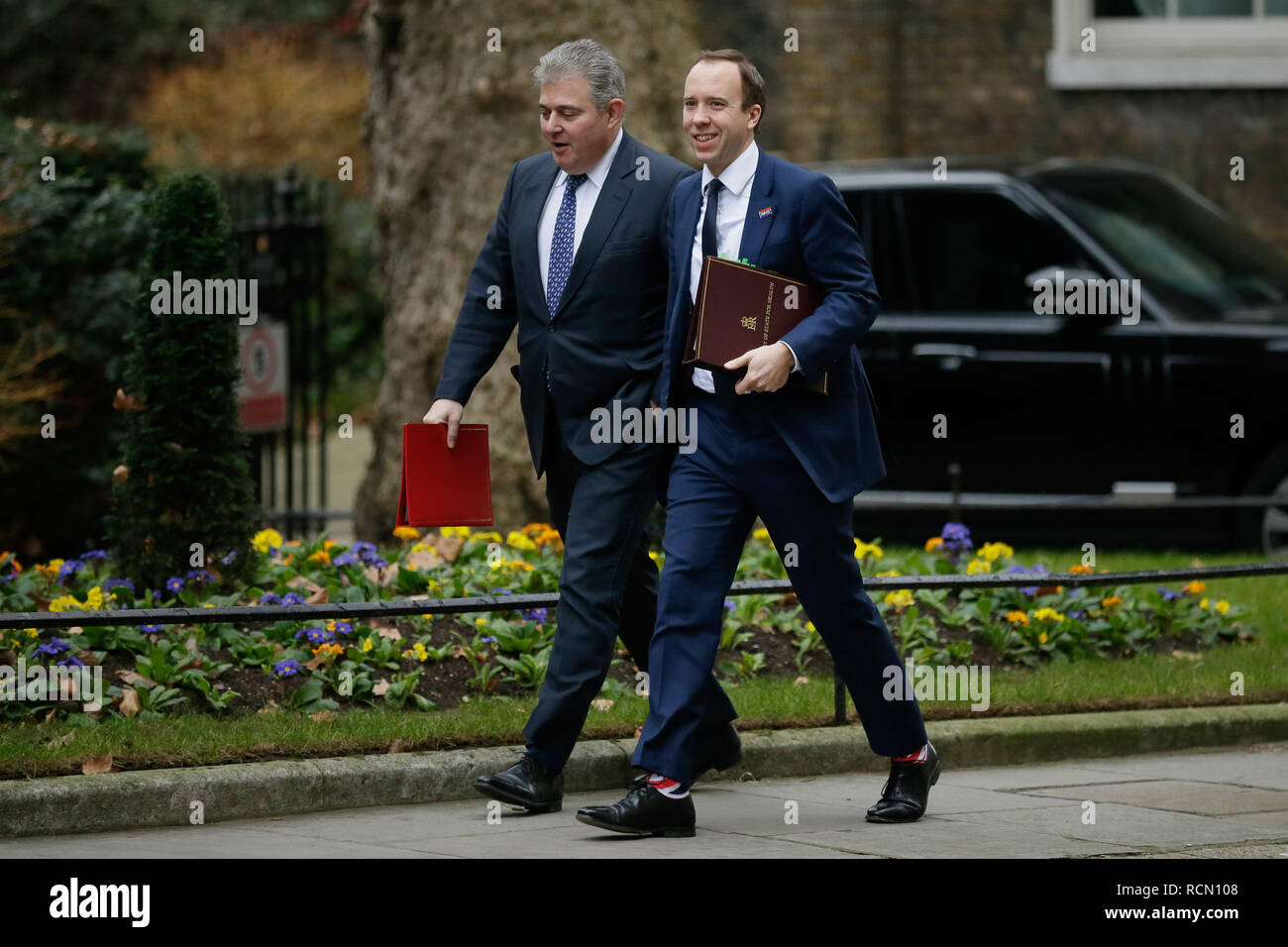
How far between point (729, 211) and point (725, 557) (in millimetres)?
939

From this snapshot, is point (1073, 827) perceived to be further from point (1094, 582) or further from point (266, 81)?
point (266, 81)

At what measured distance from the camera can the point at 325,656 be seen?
275 inches

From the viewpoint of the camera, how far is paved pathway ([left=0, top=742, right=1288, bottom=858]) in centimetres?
544

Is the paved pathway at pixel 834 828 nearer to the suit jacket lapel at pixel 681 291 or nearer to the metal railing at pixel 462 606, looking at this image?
the metal railing at pixel 462 606

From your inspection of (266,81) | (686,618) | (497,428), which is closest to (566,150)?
(686,618)

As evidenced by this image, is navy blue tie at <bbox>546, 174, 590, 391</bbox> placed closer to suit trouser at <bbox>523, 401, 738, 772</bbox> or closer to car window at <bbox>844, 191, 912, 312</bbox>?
suit trouser at <bbox>523, 401, 738, 772</bbox>

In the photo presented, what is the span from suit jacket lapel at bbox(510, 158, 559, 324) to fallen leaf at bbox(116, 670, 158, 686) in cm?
177

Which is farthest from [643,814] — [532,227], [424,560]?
[424,560]

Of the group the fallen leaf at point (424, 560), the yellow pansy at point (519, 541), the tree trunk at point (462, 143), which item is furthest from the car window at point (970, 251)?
the fallen leaf at point (424, 560)

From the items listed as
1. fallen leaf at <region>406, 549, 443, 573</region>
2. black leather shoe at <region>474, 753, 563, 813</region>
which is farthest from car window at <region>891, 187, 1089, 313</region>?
black leather shoe at <region>474, 753, 563, 813</region>

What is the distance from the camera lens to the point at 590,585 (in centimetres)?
588

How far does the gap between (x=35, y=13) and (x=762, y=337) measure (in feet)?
66.9

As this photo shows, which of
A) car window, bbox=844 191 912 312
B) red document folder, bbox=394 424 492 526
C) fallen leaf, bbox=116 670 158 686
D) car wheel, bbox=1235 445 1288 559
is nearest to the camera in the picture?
red document folder, bbox=394 424 492 526

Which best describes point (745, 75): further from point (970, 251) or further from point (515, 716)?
point (970, 251)
